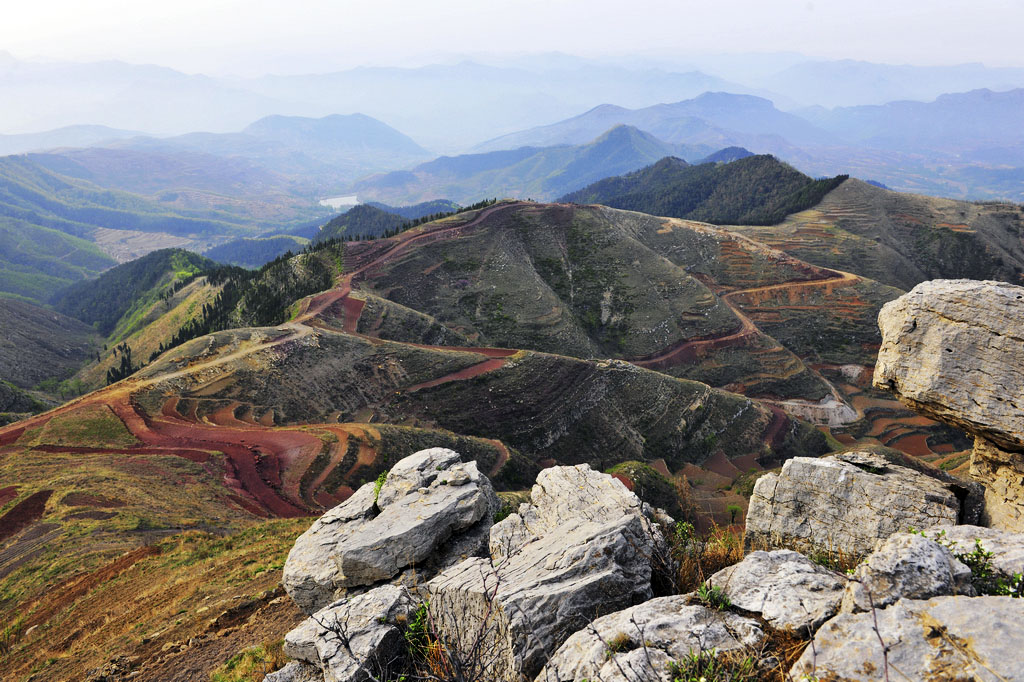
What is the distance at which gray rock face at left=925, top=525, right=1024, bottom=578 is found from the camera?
7.89m

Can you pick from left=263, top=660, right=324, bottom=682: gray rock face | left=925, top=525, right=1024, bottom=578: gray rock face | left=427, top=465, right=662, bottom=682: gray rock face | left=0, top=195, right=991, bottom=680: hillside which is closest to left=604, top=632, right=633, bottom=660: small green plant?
left=427, top=465, right=662, bottom=682: gray rock face

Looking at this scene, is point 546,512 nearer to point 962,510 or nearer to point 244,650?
point 244,650

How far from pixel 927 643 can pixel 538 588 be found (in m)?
5.70

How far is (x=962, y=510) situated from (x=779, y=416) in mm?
51326

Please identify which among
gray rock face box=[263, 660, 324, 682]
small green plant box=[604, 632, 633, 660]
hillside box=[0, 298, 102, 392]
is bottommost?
hillside box=[0, 298, 102, 392]

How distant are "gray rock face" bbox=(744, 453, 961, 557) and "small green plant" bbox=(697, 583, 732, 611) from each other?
667 centimetres

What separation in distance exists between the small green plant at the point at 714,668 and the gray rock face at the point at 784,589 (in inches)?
38.0

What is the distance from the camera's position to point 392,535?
500 inches

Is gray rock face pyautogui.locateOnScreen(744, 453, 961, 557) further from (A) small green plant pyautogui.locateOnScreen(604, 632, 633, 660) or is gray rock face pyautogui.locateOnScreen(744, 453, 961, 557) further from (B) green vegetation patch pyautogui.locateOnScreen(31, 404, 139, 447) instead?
(B) green vegetation patch pyautogui.locateOnScreen(31, 404, 139, 447)

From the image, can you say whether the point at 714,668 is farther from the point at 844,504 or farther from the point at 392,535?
the point at 844,504

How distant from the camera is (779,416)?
6103 centimetres

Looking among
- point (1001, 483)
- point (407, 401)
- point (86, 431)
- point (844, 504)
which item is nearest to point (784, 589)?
point (844, 504)

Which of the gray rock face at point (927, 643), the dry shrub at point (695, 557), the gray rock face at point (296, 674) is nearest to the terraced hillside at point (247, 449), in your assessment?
the gray rock face at point (296, 674)

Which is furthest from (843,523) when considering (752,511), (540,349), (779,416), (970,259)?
(970,259)
